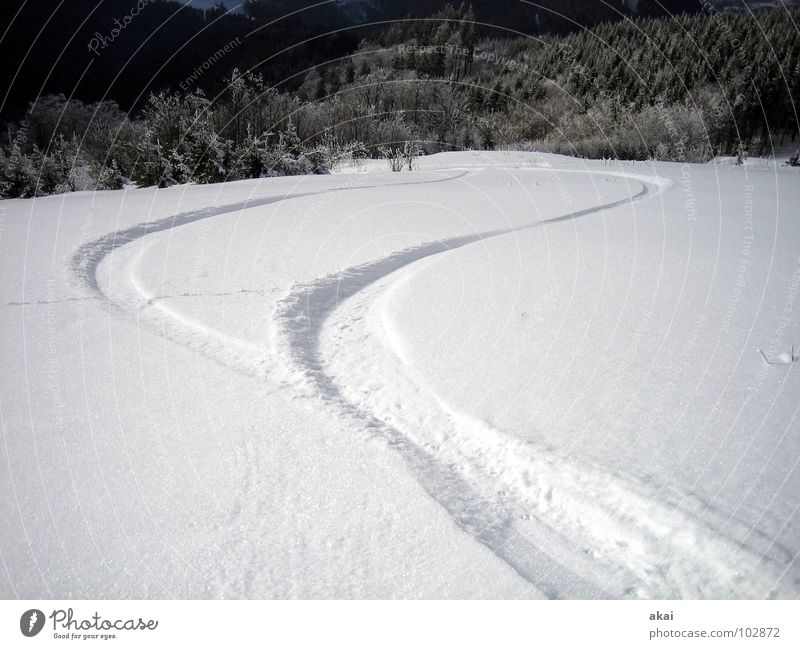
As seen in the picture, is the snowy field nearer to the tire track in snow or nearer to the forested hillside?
the tire track in snow

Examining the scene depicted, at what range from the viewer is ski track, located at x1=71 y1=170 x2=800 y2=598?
1254 mm

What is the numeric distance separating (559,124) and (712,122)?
23.8 feet

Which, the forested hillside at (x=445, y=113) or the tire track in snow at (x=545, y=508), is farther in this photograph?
the forested hillside at (x=445, y=113)

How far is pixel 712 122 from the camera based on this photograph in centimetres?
1864

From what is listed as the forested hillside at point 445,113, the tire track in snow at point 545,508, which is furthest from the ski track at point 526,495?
the forested hillside at point 445,113

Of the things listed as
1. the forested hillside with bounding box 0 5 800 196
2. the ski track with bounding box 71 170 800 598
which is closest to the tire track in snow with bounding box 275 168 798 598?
the ski track with bounding box 71 170 800 598

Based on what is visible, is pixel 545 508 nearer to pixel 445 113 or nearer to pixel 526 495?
pixel 526 495

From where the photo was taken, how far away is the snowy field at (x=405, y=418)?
→ 50.3 inches

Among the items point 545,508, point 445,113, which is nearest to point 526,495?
point 545,508

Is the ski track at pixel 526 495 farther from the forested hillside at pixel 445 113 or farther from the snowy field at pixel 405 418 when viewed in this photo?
the forested hillside at pixel 445 113

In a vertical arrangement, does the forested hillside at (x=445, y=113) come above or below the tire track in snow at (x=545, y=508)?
above

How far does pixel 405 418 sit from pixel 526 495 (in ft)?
1.78

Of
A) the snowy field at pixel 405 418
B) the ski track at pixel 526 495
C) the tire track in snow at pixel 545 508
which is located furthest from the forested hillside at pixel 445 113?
the tire track in snow at pixel 545 508

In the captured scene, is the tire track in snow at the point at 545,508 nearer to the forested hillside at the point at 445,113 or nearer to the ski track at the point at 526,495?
the ski track at the point at 526,495
